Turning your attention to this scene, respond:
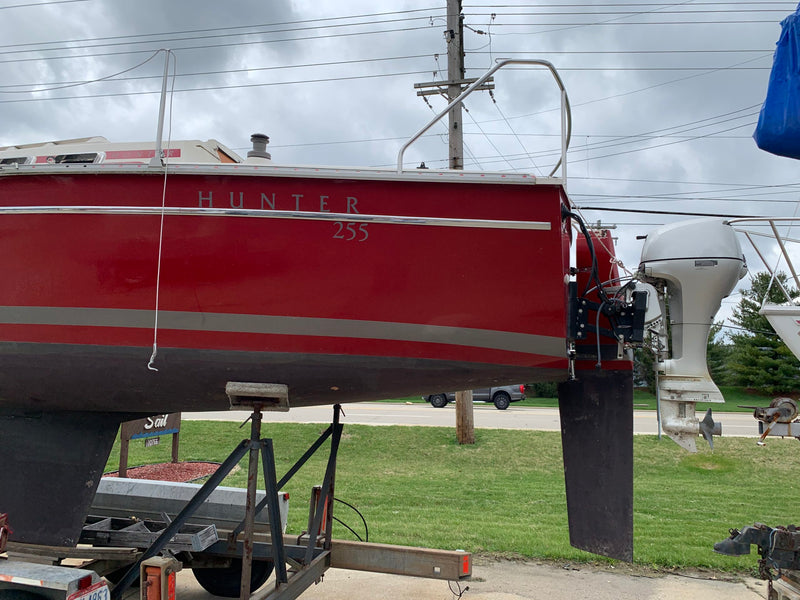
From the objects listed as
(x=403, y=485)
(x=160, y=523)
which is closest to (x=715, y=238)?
(x=160, y=523)

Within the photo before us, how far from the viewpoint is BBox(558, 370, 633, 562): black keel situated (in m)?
3.60

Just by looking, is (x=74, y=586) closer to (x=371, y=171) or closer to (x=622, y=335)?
(x=371, y=171)

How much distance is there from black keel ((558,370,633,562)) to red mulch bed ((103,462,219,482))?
611 centimetres

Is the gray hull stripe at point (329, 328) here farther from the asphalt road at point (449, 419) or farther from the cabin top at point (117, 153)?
the asphalt road at point (449, 419)

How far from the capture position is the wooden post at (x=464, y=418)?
11.2 metres

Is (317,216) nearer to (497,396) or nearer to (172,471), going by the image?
(172,471)

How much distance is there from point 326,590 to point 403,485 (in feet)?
13.8

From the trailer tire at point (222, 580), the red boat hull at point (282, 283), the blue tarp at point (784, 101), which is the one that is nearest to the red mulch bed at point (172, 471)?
the trailer tire at point (222, 580)

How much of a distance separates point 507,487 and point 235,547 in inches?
215

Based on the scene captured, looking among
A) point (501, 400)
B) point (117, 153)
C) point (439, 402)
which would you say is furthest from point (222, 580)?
point (501, 400)

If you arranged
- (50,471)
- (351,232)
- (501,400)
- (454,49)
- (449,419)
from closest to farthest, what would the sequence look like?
(351,232), (50,471), (454,49), (449,419), (501,400)

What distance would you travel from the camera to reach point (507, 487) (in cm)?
866

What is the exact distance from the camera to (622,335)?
3.39 m

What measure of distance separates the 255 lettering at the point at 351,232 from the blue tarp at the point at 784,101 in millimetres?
2119
